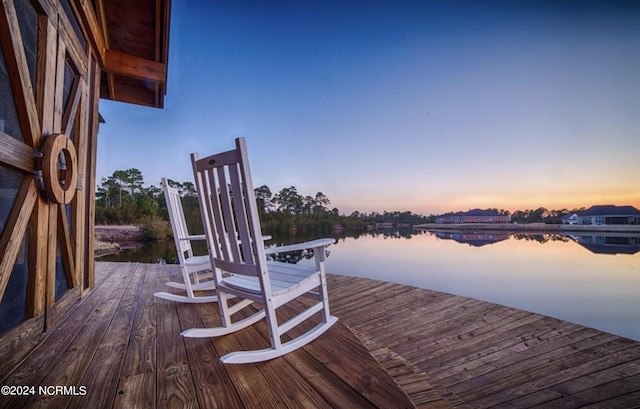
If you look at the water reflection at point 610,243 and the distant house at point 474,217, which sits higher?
the distant house at point 474,217

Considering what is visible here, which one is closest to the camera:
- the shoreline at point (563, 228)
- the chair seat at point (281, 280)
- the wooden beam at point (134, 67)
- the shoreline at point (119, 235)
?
the chair seat at point (281, 280)

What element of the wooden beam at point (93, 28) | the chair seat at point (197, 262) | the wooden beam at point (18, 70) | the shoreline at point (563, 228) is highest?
the wooden beam at point (93, 28)

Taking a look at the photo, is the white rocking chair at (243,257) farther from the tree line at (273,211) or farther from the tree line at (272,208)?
the tree line at (272,208)

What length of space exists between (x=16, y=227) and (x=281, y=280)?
3.90ft

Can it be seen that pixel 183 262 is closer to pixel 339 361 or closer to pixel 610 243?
pixel 339 361

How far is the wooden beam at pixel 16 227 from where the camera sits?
101 cm

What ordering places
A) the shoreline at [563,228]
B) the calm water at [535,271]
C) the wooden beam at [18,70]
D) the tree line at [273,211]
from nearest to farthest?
the wooden beam at [18,70] < the calm water at [535,271] < the shoreline at [563,228] < the tree line at [273,211]

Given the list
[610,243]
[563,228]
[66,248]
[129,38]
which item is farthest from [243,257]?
[563,228]

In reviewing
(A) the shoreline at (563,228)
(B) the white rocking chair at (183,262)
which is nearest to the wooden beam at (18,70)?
(B) the white rocking chair at (183,262)

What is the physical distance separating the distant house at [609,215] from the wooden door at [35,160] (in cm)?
2291

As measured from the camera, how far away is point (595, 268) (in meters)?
9.84

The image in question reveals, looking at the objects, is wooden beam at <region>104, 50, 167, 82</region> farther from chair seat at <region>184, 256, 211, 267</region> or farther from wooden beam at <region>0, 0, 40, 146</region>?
chair seat at <region>184, 256, 211, 267</region>

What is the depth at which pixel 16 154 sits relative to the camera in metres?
1.09

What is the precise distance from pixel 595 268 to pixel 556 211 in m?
7.61
